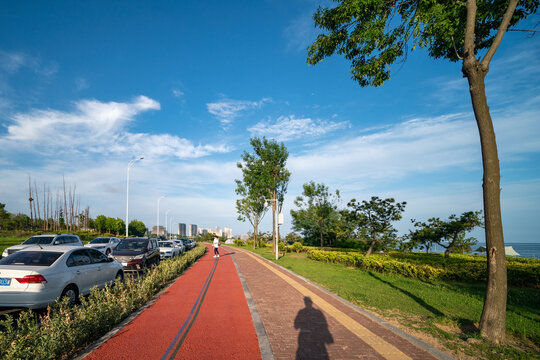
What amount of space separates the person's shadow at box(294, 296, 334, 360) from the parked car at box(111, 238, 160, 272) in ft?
27.8

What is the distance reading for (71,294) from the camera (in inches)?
266

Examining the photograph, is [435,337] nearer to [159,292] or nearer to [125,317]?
[125,317]

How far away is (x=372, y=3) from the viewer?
683 centimetres

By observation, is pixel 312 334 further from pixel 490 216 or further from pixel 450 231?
pixel 450 231

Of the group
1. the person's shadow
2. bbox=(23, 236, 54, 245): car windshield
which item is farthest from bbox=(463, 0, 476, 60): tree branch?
bbox=(23, 236, 54, 245): car windshield

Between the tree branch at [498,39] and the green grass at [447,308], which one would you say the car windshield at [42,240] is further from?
the tree branch at [498,39]

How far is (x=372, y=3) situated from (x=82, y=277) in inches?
413

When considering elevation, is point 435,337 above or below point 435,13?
below

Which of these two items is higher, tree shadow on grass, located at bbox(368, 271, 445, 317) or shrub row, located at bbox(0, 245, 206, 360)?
shrub row, located at bbox(0, 245, 206, 360)

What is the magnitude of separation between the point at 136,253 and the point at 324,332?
1020 centimetres

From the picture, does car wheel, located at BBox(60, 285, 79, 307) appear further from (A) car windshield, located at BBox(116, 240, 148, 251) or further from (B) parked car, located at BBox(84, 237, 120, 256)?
(B) parked car, located at BBox(84, 237, 120, 256)

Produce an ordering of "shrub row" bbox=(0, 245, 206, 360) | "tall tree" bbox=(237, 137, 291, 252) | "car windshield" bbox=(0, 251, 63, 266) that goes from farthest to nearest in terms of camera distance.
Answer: "tall tree" bbox=(237, 137, 291, 252)
"car windshield" bbox=(0, 251, 63, 266)
"shrub row" bbox=(0, 245, 206, 360)

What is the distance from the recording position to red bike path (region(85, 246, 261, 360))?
4477 millimetres

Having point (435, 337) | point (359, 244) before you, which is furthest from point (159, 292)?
point (359, 244)
